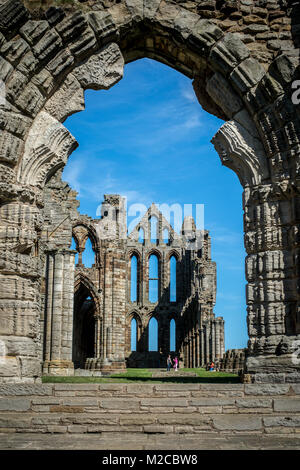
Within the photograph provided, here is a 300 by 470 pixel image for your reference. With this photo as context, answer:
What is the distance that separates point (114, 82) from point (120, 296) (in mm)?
25364

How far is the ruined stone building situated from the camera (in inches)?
894

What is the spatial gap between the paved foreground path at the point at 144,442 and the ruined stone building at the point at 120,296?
52.1 ft

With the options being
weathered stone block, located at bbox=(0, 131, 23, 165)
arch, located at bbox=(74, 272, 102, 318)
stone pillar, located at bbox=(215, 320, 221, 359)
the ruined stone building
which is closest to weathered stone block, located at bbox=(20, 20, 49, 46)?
weathered stone block, located at bbox=(0, 131, 23, 165)

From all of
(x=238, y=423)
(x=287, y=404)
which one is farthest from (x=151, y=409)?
(x=287, y=404)

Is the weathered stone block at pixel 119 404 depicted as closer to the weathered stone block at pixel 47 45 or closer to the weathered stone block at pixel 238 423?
the weathered stone block at pixel 238 423

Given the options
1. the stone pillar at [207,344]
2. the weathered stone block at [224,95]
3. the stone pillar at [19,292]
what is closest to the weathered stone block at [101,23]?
the weathered stone block at [224,95]

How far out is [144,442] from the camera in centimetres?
575

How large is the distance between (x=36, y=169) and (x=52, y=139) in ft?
1.76

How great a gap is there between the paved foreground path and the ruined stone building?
15.9 metres

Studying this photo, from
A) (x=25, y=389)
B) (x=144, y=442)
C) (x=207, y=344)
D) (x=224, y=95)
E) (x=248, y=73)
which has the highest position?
(x=248, y=73)

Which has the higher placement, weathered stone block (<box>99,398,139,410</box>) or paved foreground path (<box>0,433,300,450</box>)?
weathered stone block (<box>99,398,139,410</box>)

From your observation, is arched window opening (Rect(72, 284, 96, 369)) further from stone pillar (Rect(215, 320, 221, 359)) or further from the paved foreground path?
the paved foreground path

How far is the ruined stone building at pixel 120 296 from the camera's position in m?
22.7

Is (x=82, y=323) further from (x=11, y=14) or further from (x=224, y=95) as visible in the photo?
(x=11, y=14)
